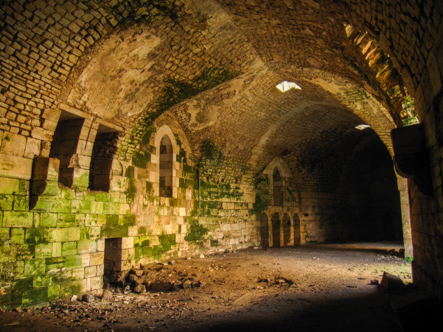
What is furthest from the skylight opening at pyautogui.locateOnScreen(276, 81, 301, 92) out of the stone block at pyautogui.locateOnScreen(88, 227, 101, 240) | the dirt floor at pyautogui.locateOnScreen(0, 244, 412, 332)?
the stone block at pyautogui.locateOnScreen(88, 227, 101, 240)

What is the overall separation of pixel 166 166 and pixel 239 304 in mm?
5225

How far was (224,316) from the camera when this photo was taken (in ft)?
16.3

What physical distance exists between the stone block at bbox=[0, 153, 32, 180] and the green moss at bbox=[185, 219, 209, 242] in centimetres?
553

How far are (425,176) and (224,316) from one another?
10.9 ft

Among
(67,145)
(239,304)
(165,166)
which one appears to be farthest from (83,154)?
(239,304)

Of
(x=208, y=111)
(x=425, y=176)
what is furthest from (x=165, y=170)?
(x=425, y=176)

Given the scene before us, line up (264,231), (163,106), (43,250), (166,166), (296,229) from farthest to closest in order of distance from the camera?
1. (296,229)
2. (264,231)
3. (166,166)
4. (163,106)
5. (43,250)

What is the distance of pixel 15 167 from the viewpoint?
5.32 meters

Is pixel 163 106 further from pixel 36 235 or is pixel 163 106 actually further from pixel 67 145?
pixel 36 235

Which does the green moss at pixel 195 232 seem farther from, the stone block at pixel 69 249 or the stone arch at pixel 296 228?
the stone arch at pixel 296 228

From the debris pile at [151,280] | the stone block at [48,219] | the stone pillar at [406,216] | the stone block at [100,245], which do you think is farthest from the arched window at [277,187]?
the stone block at [48,219]

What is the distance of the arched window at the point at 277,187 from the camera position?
579 inches

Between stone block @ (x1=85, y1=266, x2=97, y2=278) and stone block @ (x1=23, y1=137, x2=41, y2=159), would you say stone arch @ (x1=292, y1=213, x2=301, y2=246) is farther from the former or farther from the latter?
stone block @ (x1=23, y1=137, x2=41, y2=159)

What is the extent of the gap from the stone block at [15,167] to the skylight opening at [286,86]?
720cm
